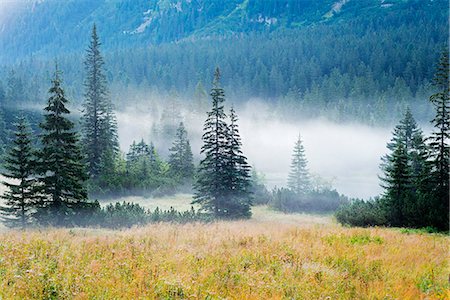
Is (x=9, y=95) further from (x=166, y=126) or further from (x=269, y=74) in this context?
(x=269, y=74)

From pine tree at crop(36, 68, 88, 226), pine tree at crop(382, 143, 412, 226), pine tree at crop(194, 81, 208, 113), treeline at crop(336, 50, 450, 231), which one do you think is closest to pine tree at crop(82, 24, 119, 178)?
pine tree at crop(36, 68, 88, 226)

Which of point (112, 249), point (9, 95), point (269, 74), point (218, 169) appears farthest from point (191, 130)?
point (269, 74)

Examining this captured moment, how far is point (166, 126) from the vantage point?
3529 inches

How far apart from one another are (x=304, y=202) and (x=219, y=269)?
30355 mm

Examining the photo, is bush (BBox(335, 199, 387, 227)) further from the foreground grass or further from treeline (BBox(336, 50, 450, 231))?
the foreground grass

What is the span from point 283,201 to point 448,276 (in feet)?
92.2

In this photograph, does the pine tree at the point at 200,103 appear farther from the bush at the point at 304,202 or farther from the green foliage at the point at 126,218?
the green foliage at the point at 126,218

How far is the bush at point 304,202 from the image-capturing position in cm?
3688

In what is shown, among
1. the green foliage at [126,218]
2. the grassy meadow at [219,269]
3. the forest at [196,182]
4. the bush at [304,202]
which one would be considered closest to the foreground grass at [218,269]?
the grassy meadow at [219,269]

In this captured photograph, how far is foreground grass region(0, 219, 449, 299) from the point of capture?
23.2 ft

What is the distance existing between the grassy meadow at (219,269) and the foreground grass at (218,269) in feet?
0.06

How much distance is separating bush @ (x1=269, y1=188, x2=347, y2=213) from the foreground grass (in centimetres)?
2487

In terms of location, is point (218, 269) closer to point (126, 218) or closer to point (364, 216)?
point (126, 218)

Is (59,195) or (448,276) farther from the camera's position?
(59,195)
